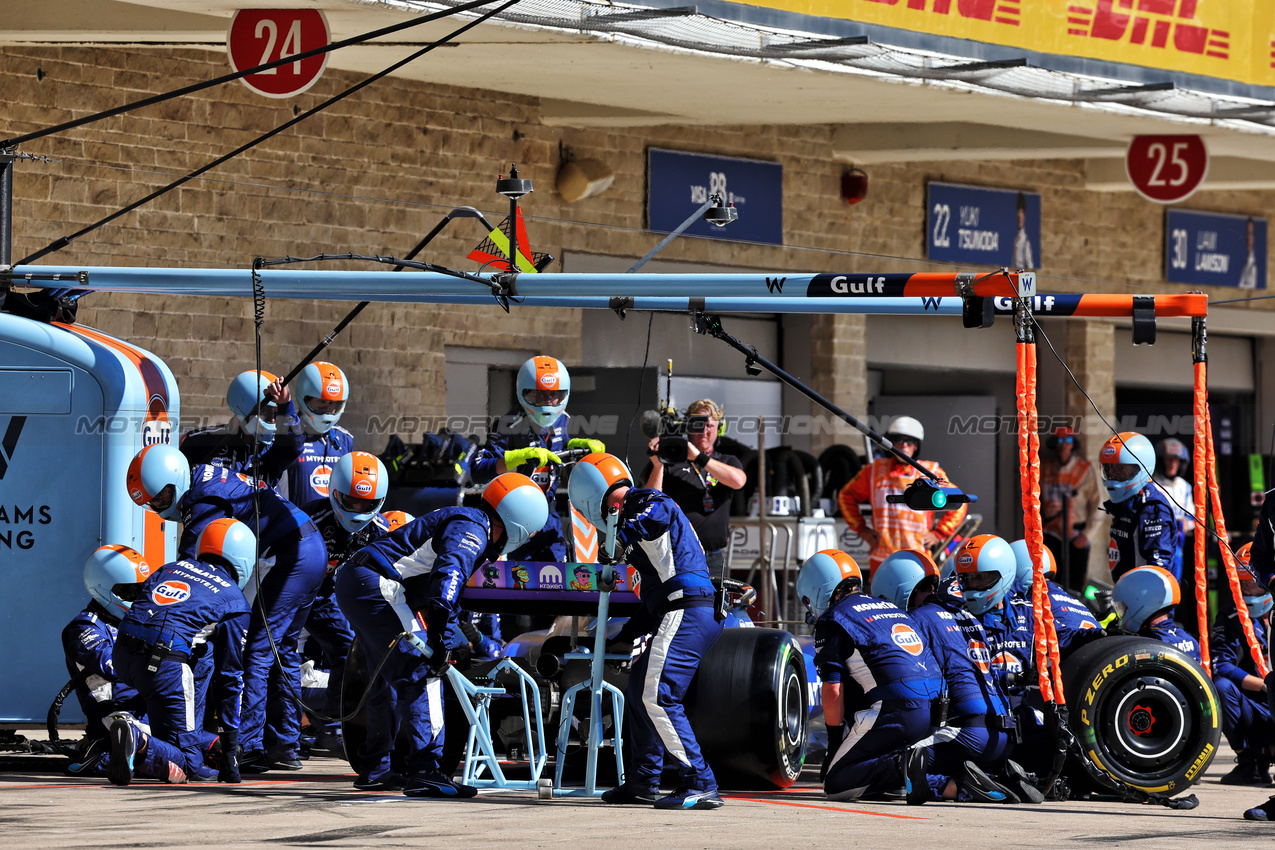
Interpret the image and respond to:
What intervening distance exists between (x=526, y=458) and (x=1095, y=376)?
12168 mm

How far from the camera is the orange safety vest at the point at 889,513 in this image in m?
12.4

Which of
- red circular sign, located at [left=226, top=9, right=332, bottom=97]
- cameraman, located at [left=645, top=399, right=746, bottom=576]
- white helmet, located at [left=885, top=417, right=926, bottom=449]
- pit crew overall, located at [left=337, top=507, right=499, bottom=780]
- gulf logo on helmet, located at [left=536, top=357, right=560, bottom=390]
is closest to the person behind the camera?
pit crew overall, located at [left=337, top=507, right=499, bottom=780]

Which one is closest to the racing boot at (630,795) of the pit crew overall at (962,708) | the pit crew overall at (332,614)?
the pit crew overall at (962,708)

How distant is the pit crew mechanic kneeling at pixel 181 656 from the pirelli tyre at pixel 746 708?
8.01 ft

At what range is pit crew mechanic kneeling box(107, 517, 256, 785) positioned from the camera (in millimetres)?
9445

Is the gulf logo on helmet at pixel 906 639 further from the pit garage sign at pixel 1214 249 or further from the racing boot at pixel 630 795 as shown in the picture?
the pit garage sign at pixel 1214 249

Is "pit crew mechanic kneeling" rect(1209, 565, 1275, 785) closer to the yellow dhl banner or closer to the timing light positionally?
the timing light

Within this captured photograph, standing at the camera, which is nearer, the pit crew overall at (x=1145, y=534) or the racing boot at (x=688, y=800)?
the racing boot at (x=688, y=800)

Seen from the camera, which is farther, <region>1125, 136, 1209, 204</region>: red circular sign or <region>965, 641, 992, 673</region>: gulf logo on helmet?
<region>1125, 136, 1209, 204</region>: red circular sign

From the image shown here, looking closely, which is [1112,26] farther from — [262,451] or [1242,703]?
[262,451]

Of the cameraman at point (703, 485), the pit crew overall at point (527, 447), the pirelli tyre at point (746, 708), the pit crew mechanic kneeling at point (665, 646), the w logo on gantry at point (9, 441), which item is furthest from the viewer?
the w logo on gantry at point (9, 441)

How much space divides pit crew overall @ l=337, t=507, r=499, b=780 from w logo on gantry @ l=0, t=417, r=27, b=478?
3.67m

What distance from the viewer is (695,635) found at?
8695mm

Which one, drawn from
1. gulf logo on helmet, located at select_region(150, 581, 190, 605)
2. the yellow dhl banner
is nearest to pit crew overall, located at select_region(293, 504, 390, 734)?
gulf logo on helmet, located at select_region(150, 581, 190, 605)
